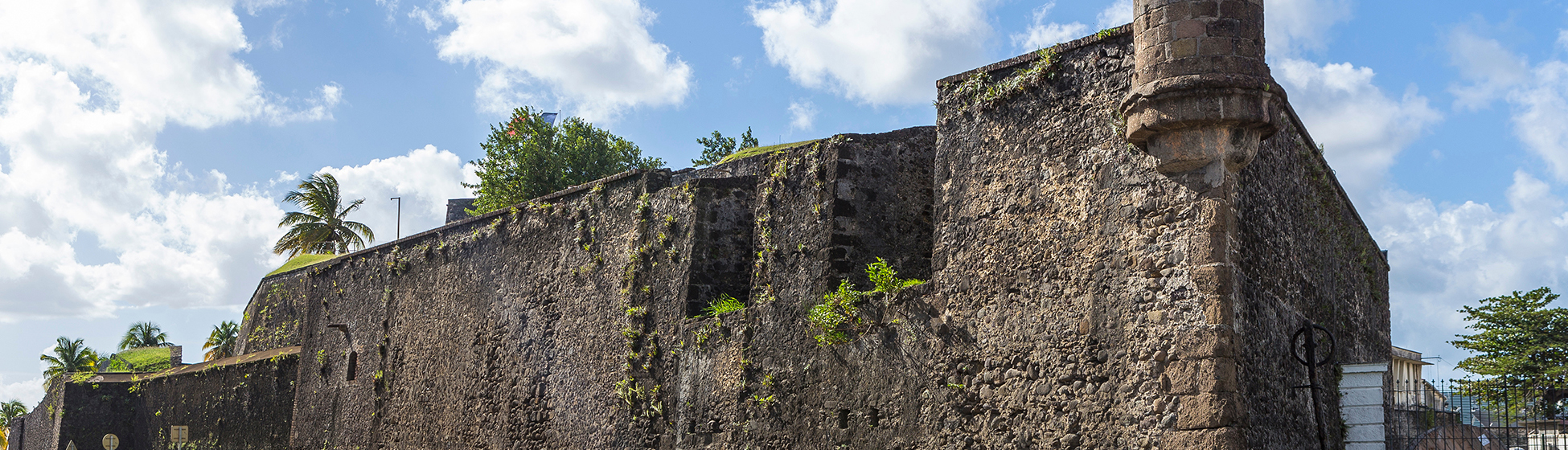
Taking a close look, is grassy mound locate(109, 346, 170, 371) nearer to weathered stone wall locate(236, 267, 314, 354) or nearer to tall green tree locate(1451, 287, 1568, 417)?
weathered stone wall locate(236, 267, 314, 354)

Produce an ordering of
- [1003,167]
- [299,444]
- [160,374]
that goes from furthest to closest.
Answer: [160,374] < [299,444] < [1003,167]

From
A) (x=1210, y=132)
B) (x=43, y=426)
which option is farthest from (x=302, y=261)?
(x=1210, y=132)

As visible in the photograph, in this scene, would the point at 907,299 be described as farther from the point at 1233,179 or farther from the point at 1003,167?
the point at 1233,179

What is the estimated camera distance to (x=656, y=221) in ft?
40.9

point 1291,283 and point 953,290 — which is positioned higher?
point 1291,283

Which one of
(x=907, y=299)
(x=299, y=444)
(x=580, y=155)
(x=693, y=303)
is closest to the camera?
(x=907, y=299)

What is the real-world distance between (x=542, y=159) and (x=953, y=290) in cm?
2427

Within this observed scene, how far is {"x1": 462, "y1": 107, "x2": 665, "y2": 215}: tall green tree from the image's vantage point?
31688 mm

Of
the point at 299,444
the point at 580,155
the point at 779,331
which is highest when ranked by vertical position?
the point at 580,155

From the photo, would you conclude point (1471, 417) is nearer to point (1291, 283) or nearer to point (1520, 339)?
point (1291, 283)

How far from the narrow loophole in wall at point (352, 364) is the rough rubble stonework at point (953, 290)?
2.22m

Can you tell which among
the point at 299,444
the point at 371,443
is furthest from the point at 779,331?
the point at 299,444

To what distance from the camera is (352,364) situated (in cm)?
1834

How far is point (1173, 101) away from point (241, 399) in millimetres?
19448
